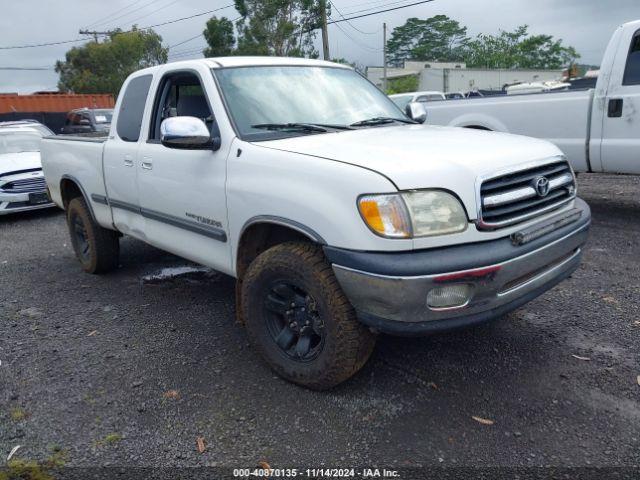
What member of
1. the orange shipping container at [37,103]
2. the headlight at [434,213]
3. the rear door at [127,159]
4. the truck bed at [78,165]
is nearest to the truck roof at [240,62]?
the rear door at [127,159]

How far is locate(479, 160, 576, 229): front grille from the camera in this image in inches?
108

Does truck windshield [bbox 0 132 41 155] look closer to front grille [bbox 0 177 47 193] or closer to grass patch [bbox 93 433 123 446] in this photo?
front grille [bbox 0 177 47 193]

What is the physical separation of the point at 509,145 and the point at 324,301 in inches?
54.3

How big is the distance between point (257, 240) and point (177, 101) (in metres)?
1.71

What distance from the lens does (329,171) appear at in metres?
2.78

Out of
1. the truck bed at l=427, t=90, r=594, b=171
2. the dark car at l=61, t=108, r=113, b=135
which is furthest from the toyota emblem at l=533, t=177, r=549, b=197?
A: the dark car at l=61, t=108, r=113, b=135

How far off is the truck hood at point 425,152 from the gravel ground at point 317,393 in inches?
47.0

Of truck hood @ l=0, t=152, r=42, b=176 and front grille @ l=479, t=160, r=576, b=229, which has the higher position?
front grille @ l=479, t=160, r=576, b=229

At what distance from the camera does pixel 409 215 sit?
2.59 m

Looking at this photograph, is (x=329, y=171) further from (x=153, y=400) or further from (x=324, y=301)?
(x=153, y=400)

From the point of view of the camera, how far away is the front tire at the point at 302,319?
2.82 meters

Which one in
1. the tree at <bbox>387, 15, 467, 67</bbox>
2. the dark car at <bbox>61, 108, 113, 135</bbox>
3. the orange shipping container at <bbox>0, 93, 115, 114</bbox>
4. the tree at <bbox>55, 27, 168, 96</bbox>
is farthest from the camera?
the tree at <bbox>387, 15, 467, 67</bbox>

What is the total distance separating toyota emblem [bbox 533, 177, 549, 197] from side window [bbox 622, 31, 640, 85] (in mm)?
4124

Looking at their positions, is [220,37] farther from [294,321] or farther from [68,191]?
[294,321]
